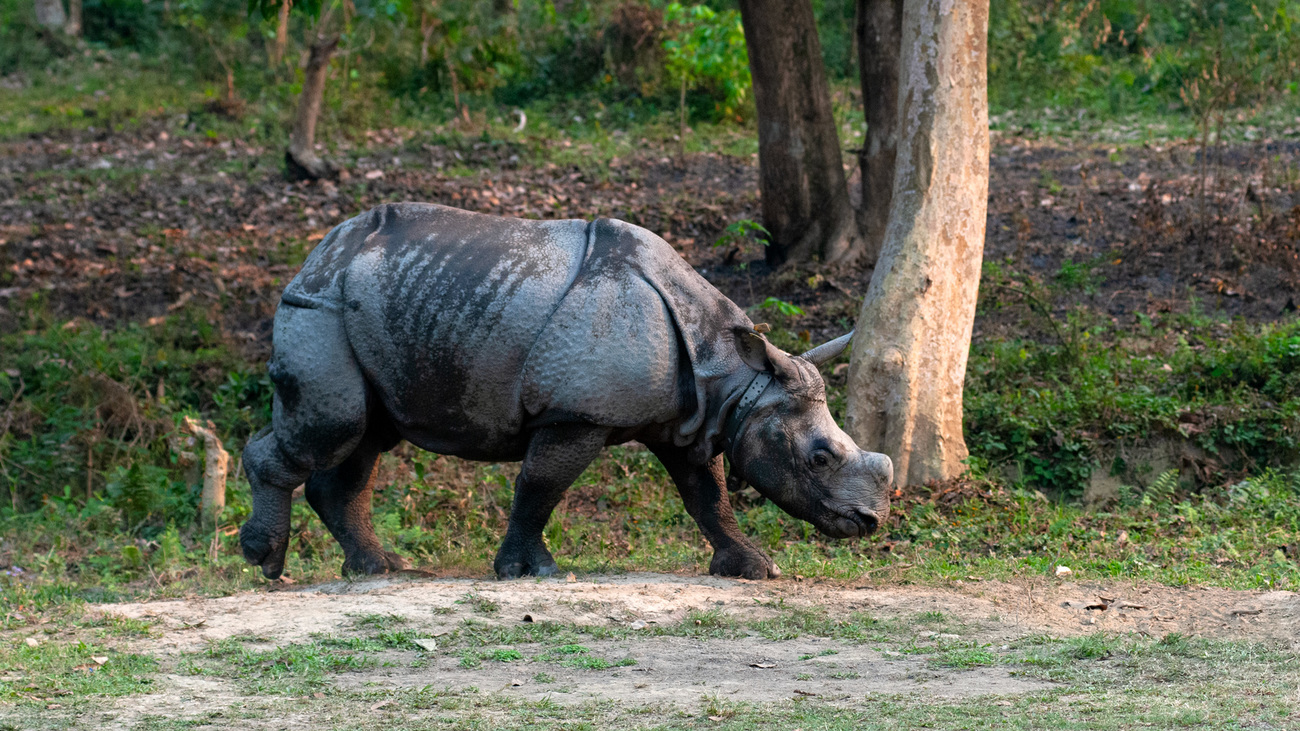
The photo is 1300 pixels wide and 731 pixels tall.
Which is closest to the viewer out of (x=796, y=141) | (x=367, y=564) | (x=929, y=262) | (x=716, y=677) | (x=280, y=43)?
(x=716, y=677)

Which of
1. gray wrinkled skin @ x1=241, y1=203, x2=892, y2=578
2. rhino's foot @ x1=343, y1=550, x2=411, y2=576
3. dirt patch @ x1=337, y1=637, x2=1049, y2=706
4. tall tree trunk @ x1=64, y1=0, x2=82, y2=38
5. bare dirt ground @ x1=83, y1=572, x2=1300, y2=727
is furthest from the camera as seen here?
tall tree trunk @ x1=64, y1=0, x2=82, y2=38

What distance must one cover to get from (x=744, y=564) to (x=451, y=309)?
188 cm

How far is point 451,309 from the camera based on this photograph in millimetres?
6039

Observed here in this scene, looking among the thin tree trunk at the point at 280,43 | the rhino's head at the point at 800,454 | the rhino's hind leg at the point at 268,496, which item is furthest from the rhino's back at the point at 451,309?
the thin tree trunk at the point at 280,43

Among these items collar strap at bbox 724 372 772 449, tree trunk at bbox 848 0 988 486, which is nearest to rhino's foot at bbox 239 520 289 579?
collar strap at bbox 724 372 772 449

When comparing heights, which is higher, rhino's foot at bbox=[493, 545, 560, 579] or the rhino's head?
the rhino's head

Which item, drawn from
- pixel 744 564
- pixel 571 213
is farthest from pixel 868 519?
pixel 571 213

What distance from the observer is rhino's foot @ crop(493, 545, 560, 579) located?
6.30 m

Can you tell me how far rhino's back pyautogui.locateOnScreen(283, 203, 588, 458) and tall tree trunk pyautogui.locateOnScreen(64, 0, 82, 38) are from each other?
1708 cm

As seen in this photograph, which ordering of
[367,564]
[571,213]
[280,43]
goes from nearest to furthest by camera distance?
1. [367,564]
2. [571,213]
3. [280,43]

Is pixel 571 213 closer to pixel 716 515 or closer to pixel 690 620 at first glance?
pixel 716 515

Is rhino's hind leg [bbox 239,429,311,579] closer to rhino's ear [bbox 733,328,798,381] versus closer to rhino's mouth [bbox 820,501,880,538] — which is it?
rhino's ear [bbox 733,328,798,381]

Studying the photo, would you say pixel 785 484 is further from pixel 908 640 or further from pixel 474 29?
pixel 474 29

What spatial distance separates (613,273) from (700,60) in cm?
971
